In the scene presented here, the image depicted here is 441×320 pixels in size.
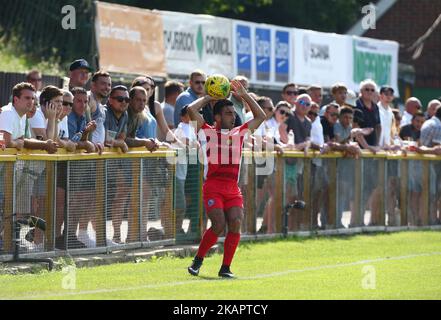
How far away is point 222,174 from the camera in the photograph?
14.9 m

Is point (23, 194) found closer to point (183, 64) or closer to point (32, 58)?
point (183, 64)

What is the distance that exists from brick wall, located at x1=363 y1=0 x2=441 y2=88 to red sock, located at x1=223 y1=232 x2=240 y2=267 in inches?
1167

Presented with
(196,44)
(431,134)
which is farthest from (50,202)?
(196,44)

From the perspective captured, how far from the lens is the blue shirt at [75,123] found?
16.7 meters

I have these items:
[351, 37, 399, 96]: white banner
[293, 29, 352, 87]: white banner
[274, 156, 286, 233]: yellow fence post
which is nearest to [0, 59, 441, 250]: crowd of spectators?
[274, 156, 286, 233]: yellow fence post

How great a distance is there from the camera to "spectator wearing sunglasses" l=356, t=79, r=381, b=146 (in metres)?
22.6

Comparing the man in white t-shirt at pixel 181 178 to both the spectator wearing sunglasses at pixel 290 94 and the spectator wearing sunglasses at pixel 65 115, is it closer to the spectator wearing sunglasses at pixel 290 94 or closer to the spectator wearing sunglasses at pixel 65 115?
the spectator wearing sunglasses at pixel 65 115

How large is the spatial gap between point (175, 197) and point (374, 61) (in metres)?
17.3

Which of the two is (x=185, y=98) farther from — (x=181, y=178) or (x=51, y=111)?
(x=51, y=111)

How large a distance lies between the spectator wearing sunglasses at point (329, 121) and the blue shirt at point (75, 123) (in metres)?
5.99

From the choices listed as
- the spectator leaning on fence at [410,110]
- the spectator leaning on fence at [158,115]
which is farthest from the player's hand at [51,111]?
the spectator leaning on fence at [410,110]

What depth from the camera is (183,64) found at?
26.0m
